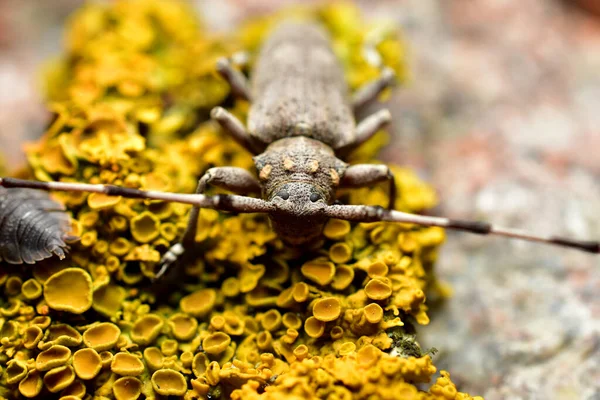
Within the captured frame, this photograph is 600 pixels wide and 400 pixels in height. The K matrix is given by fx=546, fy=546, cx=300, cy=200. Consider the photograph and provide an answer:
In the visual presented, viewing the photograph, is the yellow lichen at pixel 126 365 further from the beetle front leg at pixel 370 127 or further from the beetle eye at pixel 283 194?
the beetle front leg at pixel 370 127

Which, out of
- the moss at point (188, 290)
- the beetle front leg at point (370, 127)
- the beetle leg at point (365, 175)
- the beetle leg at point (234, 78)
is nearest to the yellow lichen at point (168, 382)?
the moss at point (188, 290)

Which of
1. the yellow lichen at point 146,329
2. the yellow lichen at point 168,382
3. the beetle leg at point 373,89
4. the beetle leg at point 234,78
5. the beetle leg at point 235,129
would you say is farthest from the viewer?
the beetle leg at point 373,89

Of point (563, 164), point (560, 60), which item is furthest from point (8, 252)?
point (560, 60)

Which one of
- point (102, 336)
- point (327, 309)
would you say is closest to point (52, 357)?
point (102, 336)

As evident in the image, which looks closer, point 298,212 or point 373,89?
point 298,212

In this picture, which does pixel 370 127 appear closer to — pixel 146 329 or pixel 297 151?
pixel 297 151

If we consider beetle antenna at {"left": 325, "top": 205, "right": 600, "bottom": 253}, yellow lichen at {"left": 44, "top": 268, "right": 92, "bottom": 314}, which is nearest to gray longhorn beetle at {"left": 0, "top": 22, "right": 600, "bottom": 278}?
beetle antenna at {"left": 325, "top": 205, "right": 600, "bottom": 253}
